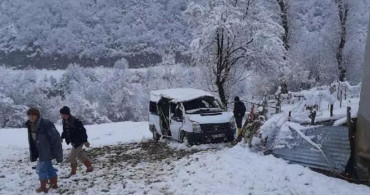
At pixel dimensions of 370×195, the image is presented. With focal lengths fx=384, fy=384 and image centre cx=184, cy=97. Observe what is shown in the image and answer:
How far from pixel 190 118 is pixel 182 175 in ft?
15.9

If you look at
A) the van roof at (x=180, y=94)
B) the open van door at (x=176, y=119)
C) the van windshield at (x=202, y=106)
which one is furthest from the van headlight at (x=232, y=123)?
the open van door at (x=176, y=119)

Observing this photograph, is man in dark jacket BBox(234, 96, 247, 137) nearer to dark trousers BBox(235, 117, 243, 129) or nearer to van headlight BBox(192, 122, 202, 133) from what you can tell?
dark trousers BBox(235, 117, 243, 129)

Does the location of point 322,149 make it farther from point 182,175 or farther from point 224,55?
point 224,55

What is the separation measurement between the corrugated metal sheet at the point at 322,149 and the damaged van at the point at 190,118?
412 cm

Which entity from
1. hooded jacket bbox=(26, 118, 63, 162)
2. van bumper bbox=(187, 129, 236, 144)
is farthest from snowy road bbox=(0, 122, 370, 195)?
hooded jacket bbox=(26, 118, 63, 162)

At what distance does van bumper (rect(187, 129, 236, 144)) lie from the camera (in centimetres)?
1467

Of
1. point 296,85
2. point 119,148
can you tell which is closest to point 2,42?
point 296,85

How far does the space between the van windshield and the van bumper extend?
1.21 m

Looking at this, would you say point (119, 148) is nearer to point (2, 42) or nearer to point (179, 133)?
point (179, 133)

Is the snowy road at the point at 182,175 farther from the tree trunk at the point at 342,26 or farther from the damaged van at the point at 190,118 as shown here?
the tree trunk at the point at 342,26

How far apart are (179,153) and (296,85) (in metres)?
30.4

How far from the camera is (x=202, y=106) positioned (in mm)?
16266

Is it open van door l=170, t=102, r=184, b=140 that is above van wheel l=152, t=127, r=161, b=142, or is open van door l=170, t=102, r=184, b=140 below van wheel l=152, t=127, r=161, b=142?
above

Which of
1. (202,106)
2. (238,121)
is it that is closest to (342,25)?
(238,121)
